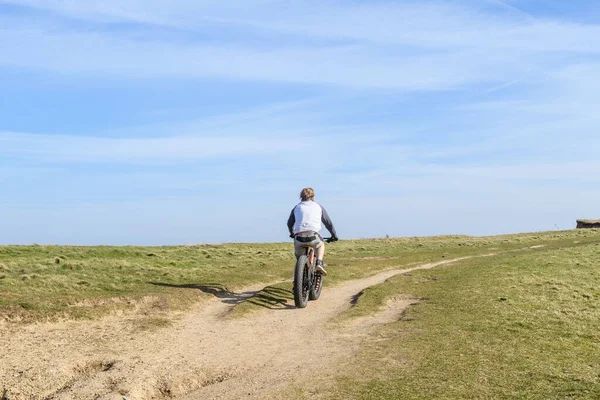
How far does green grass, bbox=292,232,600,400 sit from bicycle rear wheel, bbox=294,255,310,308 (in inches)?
64.5

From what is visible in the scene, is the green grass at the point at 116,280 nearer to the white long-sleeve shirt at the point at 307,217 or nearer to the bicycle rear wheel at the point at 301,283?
the bicycle rear wheel at the point at 301,283

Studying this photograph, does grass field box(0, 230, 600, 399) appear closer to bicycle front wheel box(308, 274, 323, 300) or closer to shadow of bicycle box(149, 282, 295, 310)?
shadow of bicycle box(149, 282, 295, 310)

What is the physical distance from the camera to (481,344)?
13.5 metres

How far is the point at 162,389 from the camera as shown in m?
10.9

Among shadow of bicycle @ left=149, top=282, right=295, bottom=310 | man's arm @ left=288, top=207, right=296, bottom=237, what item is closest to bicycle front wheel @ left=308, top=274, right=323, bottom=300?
shadow of bicycle @ left=149, top=282, right=295, bottom=310

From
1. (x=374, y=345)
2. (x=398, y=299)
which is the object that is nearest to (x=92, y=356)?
(x=374, y=345)

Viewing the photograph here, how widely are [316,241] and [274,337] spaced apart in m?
4.48

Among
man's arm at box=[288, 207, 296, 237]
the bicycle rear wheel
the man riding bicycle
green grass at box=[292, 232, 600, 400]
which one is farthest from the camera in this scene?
man's arm at box=[288, 207, 296, 237]

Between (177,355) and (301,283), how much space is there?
5.79 metres

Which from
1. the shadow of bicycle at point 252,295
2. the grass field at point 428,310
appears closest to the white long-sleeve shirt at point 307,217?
the shadow of bicycle at point 252,295

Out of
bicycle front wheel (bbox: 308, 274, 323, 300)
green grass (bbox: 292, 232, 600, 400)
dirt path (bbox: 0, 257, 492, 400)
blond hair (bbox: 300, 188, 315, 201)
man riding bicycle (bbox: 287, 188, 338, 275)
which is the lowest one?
dirt path (bbox: 0, 257, 492, 400)

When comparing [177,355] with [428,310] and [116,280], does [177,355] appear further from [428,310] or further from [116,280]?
[116,280]

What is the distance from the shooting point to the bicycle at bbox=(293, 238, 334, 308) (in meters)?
17.7

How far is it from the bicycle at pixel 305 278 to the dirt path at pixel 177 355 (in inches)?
22.6
